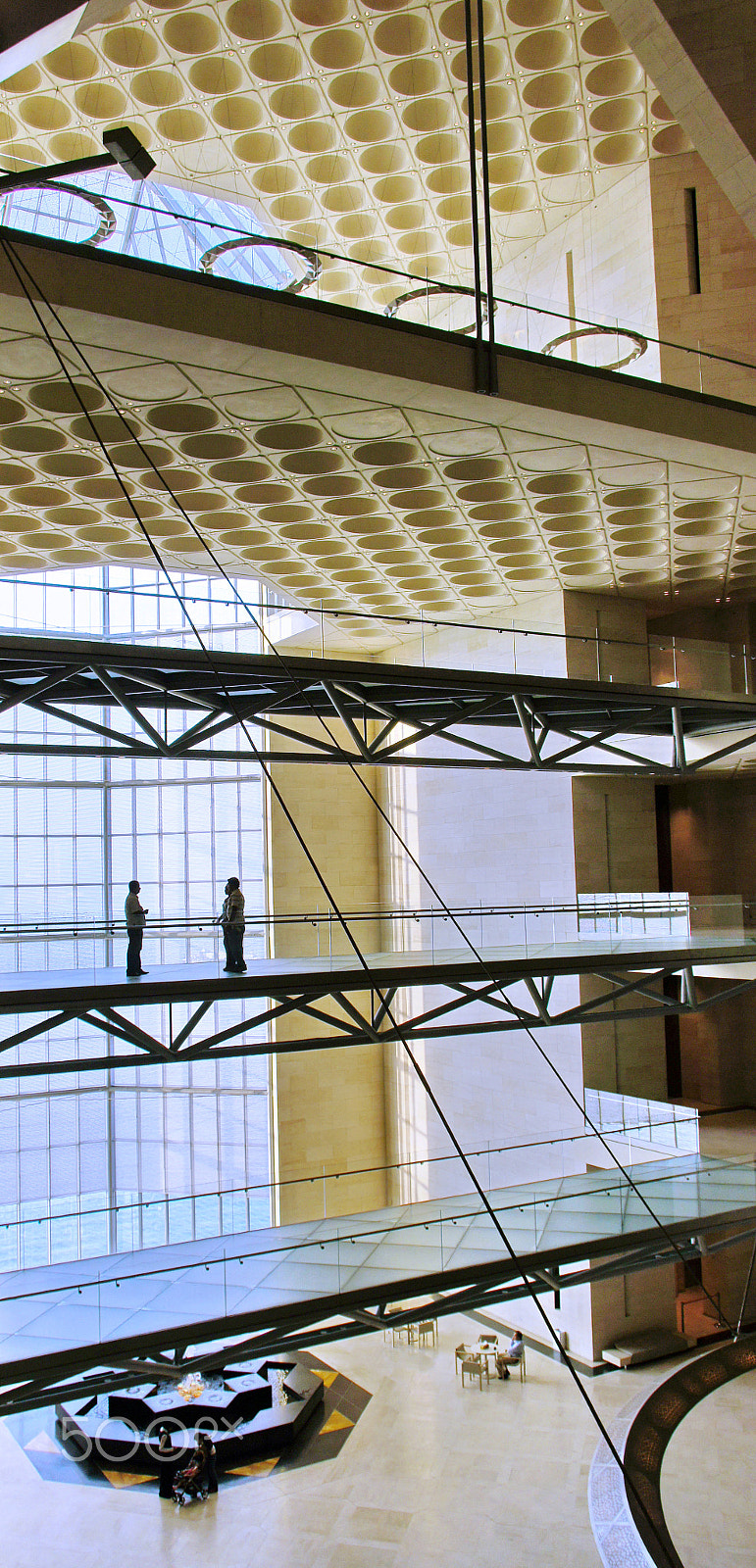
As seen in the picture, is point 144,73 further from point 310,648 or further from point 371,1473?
point 371,1473

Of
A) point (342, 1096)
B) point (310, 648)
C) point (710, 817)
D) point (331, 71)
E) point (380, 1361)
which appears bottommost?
point (380, 1361)

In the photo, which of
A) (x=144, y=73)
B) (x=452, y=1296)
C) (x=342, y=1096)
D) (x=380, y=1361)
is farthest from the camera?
(x=342, y=1096)

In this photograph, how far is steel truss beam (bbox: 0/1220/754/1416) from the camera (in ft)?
37.0

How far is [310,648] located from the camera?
1572 cm

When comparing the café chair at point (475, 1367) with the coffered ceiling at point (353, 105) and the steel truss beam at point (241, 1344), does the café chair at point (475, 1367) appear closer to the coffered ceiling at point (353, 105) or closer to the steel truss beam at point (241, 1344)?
the steel truss beam at point (241, 1344)

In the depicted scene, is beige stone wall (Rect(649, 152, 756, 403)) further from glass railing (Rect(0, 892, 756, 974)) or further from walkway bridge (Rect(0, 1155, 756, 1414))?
walkway bridge (Rect(0, 1155, 756, 1414))

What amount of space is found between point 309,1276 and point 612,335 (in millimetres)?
13301

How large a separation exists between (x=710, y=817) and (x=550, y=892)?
6.35 m

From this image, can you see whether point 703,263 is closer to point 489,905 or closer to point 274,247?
point 274,247

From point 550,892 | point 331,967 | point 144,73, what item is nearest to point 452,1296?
point 331,967

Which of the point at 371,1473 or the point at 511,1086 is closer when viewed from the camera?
the point at 371,1473

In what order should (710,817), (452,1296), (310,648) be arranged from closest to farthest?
1. (452,1296)
2. (310,648)
3. (710,817)

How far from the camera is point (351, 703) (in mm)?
17734

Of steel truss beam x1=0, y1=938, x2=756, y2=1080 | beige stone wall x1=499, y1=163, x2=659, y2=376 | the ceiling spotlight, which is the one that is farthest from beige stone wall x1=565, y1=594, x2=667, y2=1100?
the ceiling spotlight
